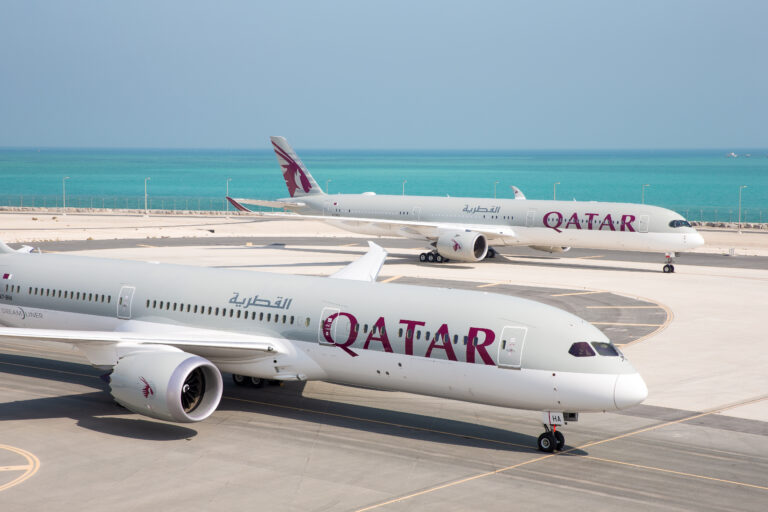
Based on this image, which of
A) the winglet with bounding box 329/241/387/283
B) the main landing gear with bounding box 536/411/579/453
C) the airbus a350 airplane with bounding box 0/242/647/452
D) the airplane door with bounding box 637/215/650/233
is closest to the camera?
the airbus a350 airplane with bounding box 0/242/647/452

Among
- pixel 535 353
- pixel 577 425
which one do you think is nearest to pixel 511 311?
pixel 535 353

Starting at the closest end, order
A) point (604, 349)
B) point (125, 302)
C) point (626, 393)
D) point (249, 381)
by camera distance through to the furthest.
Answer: point (626, 393)
point (604, 349)
point (125, 302)
point (249, 381)

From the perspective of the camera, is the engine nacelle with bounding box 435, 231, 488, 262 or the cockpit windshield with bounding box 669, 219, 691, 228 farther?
the engine nacelle with bounding box 435, 231, 488, 262

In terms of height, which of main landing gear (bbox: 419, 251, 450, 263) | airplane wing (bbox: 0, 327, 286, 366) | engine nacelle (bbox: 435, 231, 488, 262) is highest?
engine nacelle (bbox: 435, 231, 488, 262)

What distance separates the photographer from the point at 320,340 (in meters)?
27.9

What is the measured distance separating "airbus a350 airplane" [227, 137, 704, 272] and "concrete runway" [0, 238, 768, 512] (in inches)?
1189

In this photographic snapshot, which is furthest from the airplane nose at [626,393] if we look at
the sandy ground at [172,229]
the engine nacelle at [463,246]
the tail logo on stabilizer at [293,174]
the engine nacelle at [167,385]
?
the tail logo on stabilizer at [293,174]

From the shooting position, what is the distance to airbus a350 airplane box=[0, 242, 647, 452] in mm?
24703

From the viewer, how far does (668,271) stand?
66.3 metres

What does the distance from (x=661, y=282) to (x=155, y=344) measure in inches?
1656

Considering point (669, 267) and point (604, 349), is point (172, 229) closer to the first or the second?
point (669, 267)

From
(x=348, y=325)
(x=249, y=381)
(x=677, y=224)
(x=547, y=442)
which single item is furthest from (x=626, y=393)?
(x=677, y=224)

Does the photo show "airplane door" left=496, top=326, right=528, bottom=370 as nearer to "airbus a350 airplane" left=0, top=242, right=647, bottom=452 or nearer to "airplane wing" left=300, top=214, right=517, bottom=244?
"airbus a350 airplane" left=0, top=242, right=647, bottom=452

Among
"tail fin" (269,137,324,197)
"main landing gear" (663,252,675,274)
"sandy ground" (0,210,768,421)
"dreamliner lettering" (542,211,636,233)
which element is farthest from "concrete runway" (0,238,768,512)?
"tail fin" (269,137,324,197)
